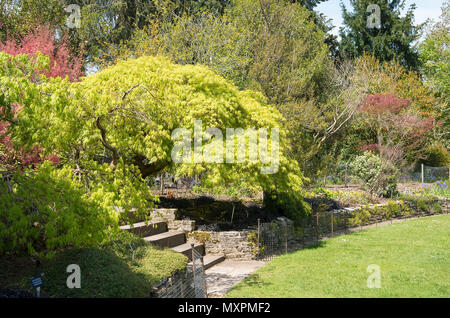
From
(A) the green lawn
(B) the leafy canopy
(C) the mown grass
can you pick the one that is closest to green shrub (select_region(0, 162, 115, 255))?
(C) the mown grass

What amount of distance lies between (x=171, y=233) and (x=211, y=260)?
49.2 inches

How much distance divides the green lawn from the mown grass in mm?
1564

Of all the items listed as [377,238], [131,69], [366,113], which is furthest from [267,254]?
[366,113]

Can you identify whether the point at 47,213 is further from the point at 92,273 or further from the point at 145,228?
the point at 145,228

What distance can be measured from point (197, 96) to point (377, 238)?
703 cm

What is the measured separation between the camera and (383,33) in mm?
32562

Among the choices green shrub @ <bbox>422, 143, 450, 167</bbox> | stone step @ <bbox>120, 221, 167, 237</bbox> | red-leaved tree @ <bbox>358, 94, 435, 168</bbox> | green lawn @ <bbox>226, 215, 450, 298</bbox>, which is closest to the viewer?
green lawn @ <bbox>226, 215, 450, 298</bbox>

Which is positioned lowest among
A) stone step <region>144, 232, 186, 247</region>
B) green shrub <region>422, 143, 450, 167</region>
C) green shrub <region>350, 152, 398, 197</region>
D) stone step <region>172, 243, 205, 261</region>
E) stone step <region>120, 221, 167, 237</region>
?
stone step <region>172, 243, 205, 261</region>

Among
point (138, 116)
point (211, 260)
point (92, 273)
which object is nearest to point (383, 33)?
point (211, 260)

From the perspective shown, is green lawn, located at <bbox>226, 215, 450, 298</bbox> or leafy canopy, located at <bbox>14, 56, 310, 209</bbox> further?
green lawn, located at <bbox>226, 215, 450, 298</bbox>

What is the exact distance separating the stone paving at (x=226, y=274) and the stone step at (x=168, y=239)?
3.81 ft

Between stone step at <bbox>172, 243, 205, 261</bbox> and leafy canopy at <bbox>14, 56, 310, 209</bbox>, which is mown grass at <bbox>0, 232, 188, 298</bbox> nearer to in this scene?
leafy canopy at <bbox>14, 56, 310, 209</bbox>

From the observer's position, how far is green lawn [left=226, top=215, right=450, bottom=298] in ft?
21.7

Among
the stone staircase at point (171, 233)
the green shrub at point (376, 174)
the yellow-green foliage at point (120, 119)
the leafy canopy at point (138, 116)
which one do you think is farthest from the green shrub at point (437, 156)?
the stone staircase at point (171, 233)
